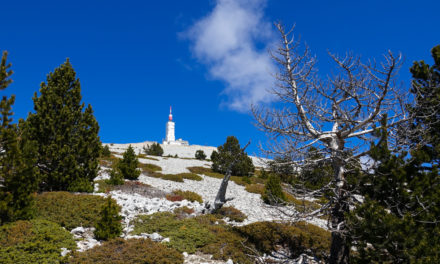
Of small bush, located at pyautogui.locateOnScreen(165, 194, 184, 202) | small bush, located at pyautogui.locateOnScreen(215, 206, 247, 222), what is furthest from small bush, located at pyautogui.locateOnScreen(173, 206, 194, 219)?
small bush, located at pyautogui.locateOnScreen(165, 194, 184, 202)

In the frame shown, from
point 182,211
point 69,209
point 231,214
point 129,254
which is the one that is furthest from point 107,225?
point 231,214

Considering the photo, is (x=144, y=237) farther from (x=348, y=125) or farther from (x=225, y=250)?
(x=348, y=125)

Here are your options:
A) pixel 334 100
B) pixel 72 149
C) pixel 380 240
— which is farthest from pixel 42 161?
pixel 380 240

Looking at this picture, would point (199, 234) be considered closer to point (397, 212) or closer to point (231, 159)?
point (397, 212)

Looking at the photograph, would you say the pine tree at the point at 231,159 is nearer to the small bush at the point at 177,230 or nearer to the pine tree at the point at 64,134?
the pine tree at the point at 64,134

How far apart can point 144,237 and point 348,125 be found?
23.0ft

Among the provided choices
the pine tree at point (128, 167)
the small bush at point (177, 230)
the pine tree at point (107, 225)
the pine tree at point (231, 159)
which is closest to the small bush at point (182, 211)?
the small bush at point (177, 230)

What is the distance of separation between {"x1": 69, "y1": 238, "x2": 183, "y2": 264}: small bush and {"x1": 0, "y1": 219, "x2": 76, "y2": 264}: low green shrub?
1.93 feet

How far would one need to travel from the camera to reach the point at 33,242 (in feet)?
24.6

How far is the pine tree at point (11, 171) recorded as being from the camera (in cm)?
824

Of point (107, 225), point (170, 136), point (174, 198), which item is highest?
point (170, 136)

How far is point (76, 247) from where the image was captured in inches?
313

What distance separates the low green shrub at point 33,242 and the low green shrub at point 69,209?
769 millimetres

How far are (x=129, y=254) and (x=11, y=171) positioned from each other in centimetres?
460
